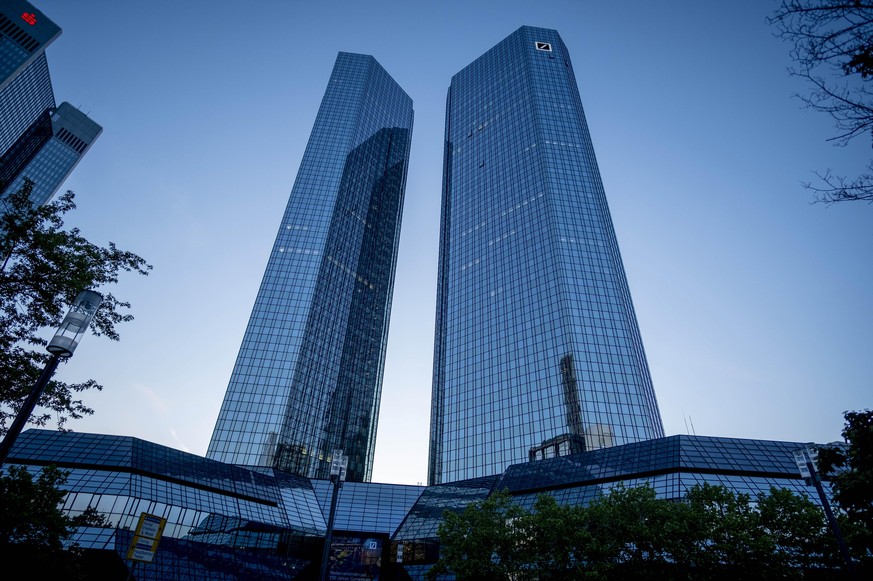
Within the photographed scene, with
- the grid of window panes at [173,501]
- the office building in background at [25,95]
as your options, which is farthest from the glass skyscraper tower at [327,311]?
the office building in background at [25,95]

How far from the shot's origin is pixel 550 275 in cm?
11719

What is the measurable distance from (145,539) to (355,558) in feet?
203

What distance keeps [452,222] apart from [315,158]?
53756 millimetres

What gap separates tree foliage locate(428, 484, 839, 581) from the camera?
3053 centimetres

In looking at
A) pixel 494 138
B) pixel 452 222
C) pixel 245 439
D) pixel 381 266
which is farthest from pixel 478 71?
pixel 245 439

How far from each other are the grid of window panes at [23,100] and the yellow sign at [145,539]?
209 meters

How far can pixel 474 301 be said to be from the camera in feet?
438

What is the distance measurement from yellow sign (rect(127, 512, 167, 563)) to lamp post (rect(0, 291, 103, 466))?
16.1ft

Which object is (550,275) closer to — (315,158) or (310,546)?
(310,546)

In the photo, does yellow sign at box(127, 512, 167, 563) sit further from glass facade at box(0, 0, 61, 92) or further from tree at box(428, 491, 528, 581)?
glass facade at box(0, 0, 61, 92)

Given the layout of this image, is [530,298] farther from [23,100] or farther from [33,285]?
[23,100]

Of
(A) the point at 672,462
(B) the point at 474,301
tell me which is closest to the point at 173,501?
(A) the point at 672,462

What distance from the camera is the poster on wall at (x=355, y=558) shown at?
2630 inches

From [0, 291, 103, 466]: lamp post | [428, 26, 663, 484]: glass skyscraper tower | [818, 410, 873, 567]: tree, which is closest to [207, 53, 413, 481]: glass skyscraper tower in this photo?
[428, 26, 663, 484]: glass skyscraper tower
